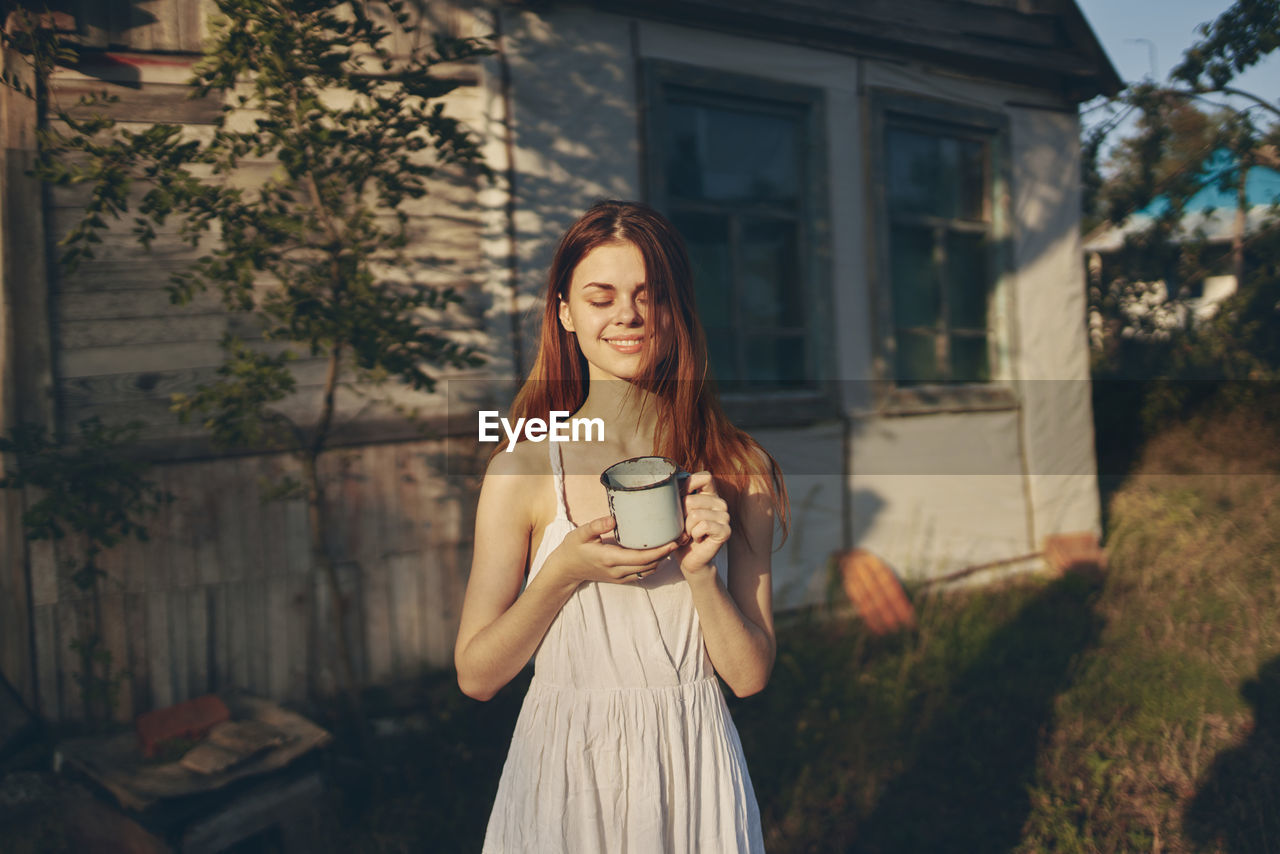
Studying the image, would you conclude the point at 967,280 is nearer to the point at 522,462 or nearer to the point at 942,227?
the point at 942,227

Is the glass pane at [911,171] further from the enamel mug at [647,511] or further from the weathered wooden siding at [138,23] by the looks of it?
the enamel mug at [647,511]

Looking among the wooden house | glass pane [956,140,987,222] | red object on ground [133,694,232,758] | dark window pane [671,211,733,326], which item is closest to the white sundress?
the wooden house

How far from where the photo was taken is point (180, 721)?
9.61ft

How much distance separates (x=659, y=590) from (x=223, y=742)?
7.42 feet

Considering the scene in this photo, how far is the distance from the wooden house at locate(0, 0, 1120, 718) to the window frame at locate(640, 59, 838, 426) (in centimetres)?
2

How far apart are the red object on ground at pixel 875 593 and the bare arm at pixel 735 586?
11.6ft

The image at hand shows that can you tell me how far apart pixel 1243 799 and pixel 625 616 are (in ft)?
10.0

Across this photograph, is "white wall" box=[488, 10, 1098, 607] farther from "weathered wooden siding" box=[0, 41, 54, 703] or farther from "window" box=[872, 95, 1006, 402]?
"weathered wooden siding" box=[0, 41, 54, 703]

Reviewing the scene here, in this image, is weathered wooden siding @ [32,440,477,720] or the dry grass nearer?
the dry grass

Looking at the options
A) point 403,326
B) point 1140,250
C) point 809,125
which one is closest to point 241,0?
point 403,326

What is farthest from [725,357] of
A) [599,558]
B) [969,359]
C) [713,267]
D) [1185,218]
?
[1185,218]

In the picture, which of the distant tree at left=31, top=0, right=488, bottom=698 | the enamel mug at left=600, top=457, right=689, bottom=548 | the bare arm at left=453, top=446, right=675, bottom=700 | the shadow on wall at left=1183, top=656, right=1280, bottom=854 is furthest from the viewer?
the shadow on wall at left=1183, top=656, right=1280, bottom=854

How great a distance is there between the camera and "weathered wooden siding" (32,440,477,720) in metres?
3.38

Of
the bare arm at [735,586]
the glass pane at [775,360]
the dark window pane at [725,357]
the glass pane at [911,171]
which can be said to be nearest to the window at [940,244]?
the glass pane at [911,171]
